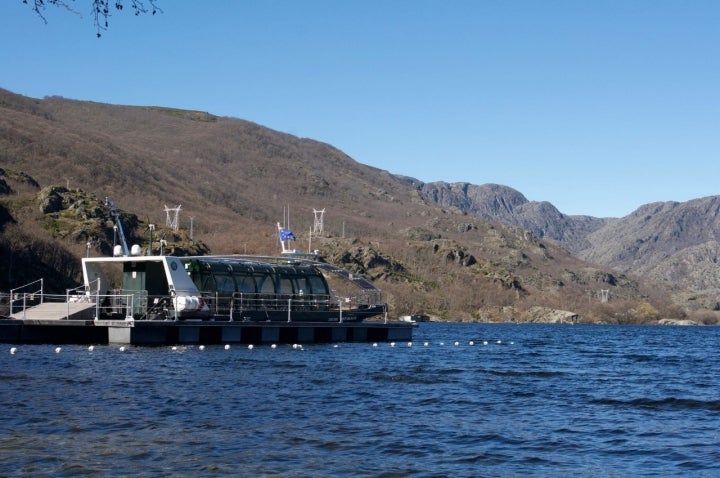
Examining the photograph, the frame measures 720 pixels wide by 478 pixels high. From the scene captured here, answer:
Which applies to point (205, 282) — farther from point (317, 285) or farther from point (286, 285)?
point (317, 285)

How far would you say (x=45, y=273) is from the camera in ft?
424

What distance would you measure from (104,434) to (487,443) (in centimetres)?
1027

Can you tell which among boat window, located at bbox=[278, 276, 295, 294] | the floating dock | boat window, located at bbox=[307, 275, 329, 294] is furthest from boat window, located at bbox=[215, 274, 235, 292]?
boat window, located at bbox=[307, 275, 329, 294]

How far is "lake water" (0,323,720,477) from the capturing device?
870 inches

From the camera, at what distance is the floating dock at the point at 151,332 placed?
177 ft

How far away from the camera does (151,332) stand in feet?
180

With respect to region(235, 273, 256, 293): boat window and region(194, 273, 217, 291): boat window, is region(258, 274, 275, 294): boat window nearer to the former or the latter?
region(235, 273, 256, 293): boat window

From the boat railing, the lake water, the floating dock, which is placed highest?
the boat railing

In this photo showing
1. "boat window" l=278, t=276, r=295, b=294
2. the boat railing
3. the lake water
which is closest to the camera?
the lake water

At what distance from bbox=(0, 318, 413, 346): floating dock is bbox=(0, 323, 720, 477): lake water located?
399 cm

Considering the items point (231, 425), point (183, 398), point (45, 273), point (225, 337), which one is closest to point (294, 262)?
point (225, 337)

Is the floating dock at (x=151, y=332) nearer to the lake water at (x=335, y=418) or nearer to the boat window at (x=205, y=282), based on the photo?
the boat window at (x=205, y=282)

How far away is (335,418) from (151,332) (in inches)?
1109

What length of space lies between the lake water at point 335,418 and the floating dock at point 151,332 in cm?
399
